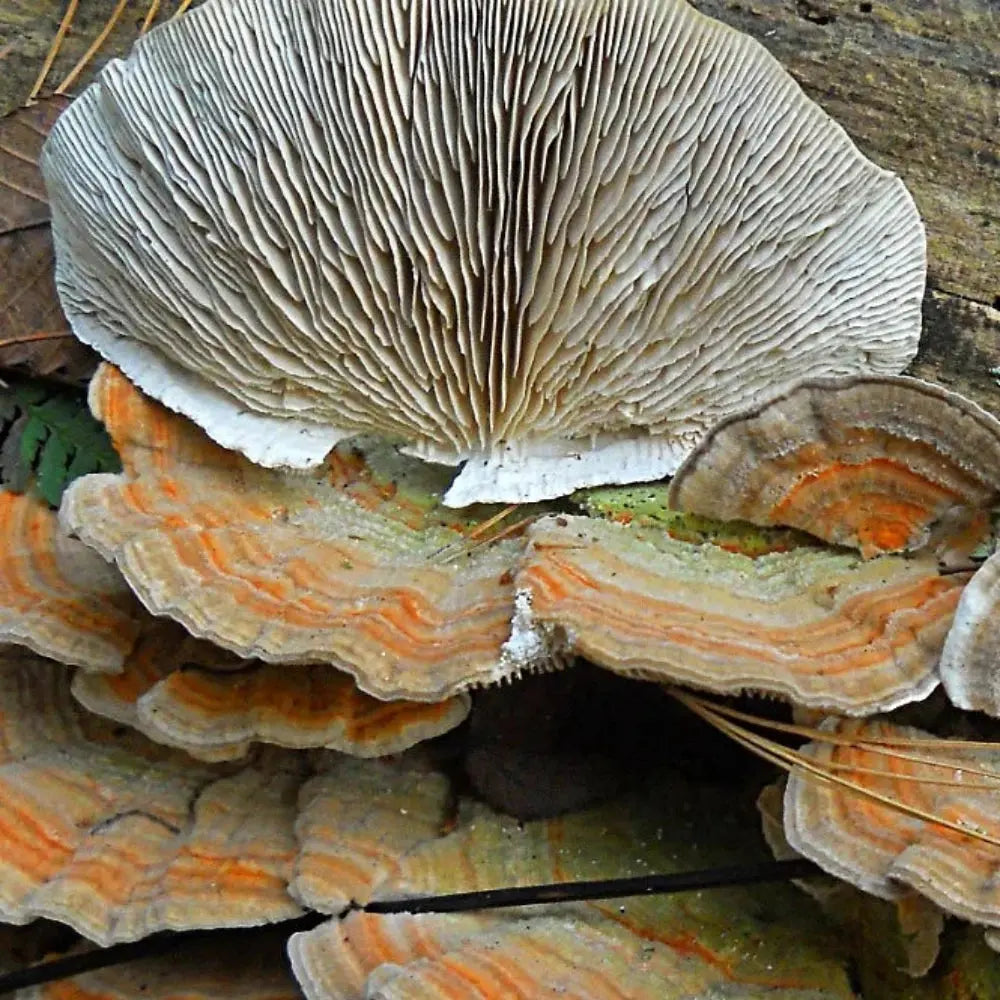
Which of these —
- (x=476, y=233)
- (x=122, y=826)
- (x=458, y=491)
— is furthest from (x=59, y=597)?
(x=476, y=233)

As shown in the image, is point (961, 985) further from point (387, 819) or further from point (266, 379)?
point (266, 379)

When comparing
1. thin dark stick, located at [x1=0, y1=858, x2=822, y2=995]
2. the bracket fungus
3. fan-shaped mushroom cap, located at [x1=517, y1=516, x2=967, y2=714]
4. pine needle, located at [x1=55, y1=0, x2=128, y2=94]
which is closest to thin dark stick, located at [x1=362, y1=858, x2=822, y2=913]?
thin dark stick, located at [x1=0, y1=858, x2=822, y2=995]

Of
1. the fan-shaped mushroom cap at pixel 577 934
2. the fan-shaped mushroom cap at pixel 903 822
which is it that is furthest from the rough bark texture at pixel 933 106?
the fan-shaped mushroom cap at pixel 577 934

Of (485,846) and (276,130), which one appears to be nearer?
(276,130)

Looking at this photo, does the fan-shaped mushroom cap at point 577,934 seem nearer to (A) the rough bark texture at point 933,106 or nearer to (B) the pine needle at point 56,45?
(A) the rough bark texture at point 933,106

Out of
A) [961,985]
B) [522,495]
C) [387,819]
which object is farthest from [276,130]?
[961,985]

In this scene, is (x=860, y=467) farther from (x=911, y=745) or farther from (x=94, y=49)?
(x=94, y=49)

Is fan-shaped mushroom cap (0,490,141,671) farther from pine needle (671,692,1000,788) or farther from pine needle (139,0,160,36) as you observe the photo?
pine needle (671,692,1000,788)
